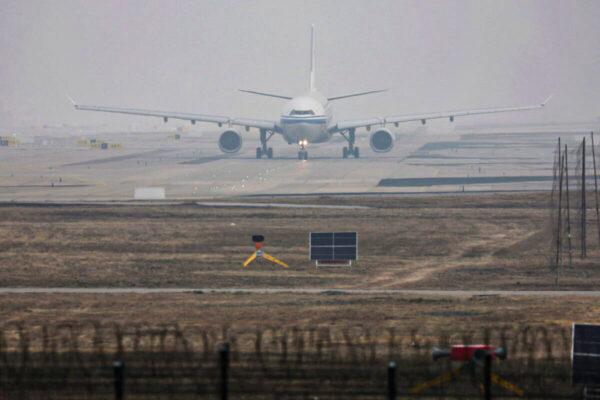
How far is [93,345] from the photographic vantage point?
30703 millimetres

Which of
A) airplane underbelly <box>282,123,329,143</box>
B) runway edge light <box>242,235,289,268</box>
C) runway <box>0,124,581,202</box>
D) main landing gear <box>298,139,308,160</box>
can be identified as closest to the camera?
runway edge light <box>242,235,289,268</box>

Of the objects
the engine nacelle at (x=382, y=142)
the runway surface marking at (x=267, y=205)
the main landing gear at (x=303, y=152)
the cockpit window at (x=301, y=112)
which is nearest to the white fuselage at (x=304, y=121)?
the cockpit window at (x=301, y=112)

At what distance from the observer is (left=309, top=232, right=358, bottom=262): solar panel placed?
5156cm

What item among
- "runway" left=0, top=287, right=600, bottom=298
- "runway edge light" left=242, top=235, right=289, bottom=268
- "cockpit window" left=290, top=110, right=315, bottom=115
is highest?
"cockpit window" left=290, top=110, right=315, bottom=115

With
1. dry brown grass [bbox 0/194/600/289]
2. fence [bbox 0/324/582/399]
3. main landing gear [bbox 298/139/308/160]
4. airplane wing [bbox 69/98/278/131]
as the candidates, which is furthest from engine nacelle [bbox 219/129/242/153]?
fence [bbox 0/324/582/399]

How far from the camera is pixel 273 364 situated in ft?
88.5

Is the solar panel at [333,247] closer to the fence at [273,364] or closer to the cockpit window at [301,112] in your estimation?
the fence at [273,364]

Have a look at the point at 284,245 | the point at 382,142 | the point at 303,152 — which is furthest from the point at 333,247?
the point at 382,142

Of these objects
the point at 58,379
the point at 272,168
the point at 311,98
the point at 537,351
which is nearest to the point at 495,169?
the point at 272,168

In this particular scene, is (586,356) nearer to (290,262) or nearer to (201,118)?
(290,262)

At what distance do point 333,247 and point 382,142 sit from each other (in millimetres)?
86043

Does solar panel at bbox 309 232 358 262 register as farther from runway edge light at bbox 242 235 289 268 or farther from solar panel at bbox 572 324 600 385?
solar panel at bbox 572 324 600 385

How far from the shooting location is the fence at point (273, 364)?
2333 centimetres

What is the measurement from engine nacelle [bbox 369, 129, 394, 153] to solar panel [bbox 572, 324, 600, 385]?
11343 cm
